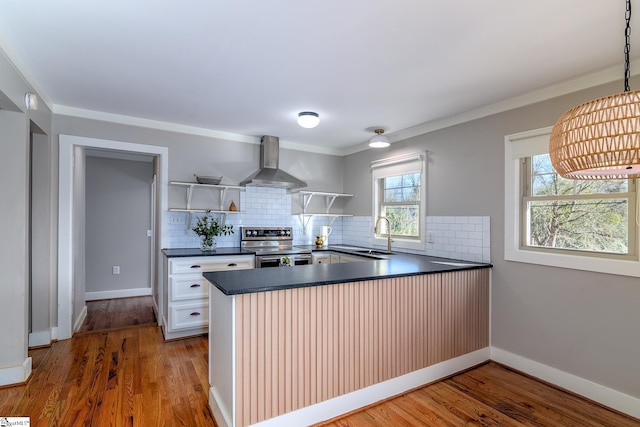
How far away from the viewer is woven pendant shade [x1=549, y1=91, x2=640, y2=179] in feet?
3.52

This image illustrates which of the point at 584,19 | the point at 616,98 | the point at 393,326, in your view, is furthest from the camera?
the point at 393,326

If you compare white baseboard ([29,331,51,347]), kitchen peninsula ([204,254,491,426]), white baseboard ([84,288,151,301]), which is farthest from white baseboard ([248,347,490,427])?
white baseboard ([84,288,151,301])

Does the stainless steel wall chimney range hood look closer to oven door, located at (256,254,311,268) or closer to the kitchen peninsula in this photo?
oven door, located at (256,254,311,268)

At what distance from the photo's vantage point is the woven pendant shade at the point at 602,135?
3.52 feet

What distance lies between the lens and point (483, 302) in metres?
2.96

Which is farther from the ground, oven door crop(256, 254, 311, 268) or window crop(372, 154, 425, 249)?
window crop(372, 154, 425, 249)

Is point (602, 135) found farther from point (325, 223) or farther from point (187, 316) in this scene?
point (325, 223)

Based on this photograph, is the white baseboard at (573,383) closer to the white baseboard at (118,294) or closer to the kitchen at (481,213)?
the kitchen at (481,213)

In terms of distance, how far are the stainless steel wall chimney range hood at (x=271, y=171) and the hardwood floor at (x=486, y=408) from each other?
2684mm

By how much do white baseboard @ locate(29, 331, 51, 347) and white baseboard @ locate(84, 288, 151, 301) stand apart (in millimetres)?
1834

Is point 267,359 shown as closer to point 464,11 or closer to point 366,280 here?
point 366,280

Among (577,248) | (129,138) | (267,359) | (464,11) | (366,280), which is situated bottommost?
(267,359)

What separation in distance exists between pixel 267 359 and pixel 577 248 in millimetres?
2495

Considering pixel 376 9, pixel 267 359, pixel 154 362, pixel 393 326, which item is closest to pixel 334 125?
pixel 376 9
